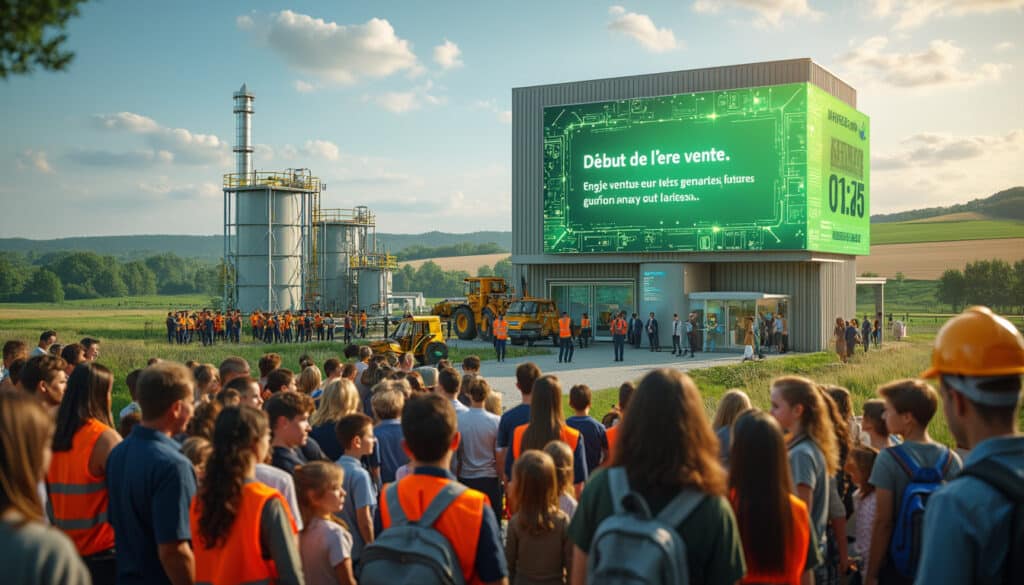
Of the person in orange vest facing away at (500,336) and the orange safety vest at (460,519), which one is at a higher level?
the orange safety vest at (460,519)

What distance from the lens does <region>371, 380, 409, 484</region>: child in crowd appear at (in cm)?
611

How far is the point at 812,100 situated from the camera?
33750 mm

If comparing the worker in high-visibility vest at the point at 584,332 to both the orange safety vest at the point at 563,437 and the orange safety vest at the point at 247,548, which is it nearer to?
the orange safety vest at the point at 563,437

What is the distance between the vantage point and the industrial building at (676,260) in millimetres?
34531

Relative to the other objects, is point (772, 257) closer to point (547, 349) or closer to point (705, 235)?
point (705, 235)

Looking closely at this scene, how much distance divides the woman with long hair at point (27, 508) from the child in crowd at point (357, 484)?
2.81 metres

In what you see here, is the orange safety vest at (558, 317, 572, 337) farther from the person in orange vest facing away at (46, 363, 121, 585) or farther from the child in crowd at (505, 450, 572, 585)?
the person in orange vest facing away at (46, 363, 121, 585)

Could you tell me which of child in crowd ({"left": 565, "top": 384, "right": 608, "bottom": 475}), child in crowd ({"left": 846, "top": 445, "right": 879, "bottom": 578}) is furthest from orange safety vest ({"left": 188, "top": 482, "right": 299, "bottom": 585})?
child in crowd ({"left": 846, "top": 445, "right": 879, "bottom": 578})

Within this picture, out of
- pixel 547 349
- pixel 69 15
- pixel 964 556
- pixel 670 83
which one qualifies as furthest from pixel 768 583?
pixel 670 83

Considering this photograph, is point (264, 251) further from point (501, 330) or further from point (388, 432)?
point (388, 432)

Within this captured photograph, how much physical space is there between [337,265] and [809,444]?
51.1 m

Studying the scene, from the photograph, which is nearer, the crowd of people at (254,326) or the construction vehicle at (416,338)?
the construction vehicle at (416,338)

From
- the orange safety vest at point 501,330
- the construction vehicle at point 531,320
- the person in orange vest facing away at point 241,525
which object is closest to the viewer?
the person in orange vest facing away at point 241,525

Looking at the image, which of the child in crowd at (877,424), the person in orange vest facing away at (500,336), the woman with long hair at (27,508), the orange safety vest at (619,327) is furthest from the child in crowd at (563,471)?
the orange safety vest at (619,327)
